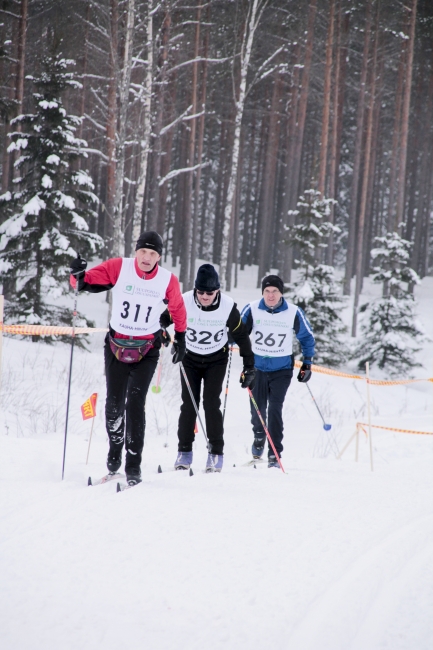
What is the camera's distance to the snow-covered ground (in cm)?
252

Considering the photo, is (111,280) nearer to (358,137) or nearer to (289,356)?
(289,356)

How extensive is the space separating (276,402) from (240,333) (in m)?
1.25

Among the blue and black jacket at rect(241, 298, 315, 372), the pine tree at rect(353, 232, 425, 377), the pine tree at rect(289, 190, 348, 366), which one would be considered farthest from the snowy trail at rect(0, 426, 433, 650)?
the pine tree at rect(353, 232, 425, 377)

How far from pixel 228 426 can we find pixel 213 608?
23.1 feet

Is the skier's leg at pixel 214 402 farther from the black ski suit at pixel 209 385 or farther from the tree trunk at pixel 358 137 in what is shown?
the tree trunk at pixel 358 137

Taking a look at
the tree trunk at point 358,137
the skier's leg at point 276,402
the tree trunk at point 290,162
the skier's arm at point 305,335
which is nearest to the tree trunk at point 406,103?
the tree trunk at point 358,137

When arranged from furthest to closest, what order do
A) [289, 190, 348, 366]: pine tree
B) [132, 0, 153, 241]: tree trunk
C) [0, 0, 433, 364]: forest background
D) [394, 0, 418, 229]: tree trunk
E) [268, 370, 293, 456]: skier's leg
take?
[394, 0, 418, 229]: tree trunk → [289, 190, 348, 366]: pine tree → [0, 0, 433, 364]: forest background → [132, 0, 153, 241]: tree trunk → [268, 370, 293, 456]: skier's leg

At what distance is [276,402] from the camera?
247 inches

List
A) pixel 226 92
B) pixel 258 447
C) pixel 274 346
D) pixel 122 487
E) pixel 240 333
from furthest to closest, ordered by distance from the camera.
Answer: pixel 226 92 → pixel 258 447 → pixel 274 346 → pixel 240 333 → pixel 122 487

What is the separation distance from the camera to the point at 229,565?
3143 millimetres

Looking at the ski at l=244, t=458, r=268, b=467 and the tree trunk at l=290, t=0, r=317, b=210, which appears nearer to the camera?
the ski at l=244, t=458, r=268, b=467

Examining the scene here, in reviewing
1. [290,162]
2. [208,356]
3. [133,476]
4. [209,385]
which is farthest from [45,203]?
[290,162]

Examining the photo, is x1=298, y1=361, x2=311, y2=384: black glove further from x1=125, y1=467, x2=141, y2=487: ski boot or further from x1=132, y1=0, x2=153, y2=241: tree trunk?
x1=132, y1=0, x2=153, y2=241: tree trunk

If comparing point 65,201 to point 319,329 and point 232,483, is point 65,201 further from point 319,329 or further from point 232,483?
point 232,483
